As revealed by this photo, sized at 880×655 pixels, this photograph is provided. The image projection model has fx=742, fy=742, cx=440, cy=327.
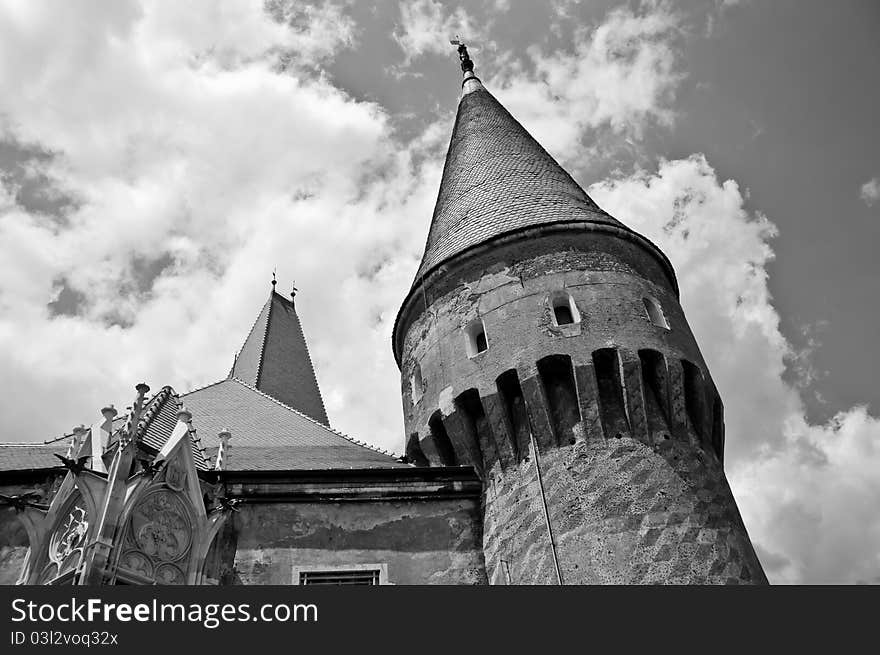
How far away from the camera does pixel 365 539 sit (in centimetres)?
1045

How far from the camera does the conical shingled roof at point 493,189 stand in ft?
42.5

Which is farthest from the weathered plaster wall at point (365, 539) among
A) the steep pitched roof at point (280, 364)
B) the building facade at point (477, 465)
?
the steep pitched roof at point (280, 364)

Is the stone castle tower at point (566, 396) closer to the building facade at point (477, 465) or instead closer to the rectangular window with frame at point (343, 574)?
the building facade at point (477, 465)

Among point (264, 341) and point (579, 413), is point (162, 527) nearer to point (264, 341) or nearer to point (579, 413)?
point (579, 413)

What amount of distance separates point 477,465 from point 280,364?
11464mm

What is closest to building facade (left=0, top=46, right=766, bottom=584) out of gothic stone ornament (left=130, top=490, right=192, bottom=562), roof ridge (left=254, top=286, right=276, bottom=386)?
gothic stone ornament (left=130, top=490, right=192, bottom=562)

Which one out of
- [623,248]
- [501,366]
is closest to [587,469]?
[501,366]

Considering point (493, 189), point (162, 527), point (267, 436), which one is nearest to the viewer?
point (162, 527)

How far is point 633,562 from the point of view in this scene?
9023 mm

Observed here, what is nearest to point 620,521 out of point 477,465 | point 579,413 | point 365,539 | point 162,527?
point 579,413

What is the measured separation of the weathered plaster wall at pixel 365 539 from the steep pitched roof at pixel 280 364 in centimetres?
953

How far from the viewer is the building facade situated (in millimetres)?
9055

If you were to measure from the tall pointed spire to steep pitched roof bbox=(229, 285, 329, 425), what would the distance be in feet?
25.4

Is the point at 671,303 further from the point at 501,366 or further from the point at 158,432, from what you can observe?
the point at 158,432
